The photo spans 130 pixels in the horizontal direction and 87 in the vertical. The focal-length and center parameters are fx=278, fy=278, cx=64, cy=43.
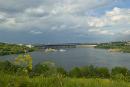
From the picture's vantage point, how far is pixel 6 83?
9.45ft

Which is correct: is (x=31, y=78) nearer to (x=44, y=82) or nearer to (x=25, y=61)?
(x=44, y=82)

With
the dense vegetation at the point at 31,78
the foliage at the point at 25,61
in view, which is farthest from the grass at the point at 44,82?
the foliage at the point at 25,61

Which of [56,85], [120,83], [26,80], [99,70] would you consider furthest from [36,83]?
[99,70]

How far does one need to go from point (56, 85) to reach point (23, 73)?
1.38 ft

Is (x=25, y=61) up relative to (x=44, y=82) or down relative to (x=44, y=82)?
up

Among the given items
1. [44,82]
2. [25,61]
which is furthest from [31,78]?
[25,61]

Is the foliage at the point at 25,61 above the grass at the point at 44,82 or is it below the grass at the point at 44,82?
above

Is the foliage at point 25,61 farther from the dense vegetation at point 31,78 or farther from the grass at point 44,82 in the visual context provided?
the grass at point 44,82

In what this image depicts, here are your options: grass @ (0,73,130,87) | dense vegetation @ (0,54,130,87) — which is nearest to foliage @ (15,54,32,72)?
dense vegetation @ (0,54,130,87)

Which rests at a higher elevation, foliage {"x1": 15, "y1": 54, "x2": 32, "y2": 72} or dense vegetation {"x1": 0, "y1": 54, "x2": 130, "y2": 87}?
foliage {"x1": 15, "y1": 54, "x2": 32, "y2": 72}

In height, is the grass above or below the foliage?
below

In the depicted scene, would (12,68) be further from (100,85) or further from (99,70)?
(99,70)

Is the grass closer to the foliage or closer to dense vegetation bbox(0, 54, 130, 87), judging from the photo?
dense vegetation bbox(0, 54, 130, 87)

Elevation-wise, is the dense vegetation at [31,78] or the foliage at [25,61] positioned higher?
the foliage at [25,61]
